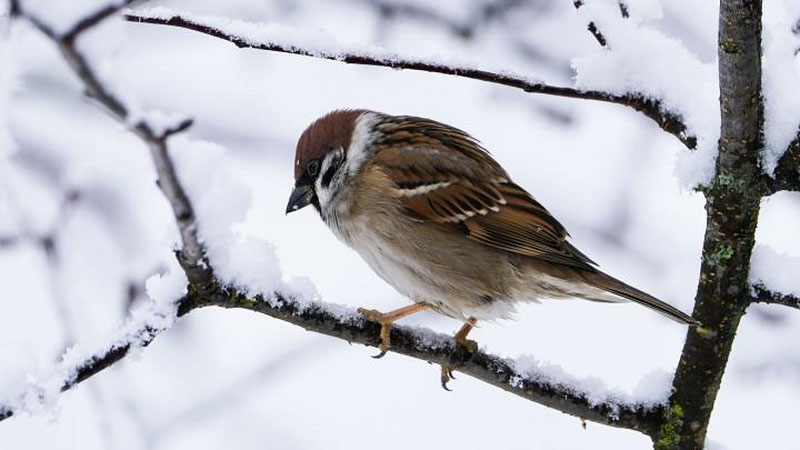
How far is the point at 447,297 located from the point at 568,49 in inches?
69.1

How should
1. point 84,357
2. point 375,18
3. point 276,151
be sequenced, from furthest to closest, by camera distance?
1. point 276,151
2. point 375,18
3. point 84,357

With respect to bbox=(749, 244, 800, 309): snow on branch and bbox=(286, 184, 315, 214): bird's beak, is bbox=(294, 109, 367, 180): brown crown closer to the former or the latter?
bbox=(286, 184, 315, 214): bird's beak

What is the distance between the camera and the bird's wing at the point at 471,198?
360 cm

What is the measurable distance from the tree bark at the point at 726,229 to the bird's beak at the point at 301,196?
63.0 inches

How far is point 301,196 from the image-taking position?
12.2 feet

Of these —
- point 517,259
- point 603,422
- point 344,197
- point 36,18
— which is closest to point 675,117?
point 603,422

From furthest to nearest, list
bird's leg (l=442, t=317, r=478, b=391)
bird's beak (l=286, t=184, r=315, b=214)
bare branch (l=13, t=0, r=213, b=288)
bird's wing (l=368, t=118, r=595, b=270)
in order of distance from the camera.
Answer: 1. bird's beak (l=286, t=184, r=315, b=214)
2. bird's wing (l=368, t=118, r=595, b=270)
3. bird's leg (l=442, t=317, r=478, b=391)
4. bare branch (l=13, t=0, r=213, b=288)

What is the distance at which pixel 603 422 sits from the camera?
2533mm

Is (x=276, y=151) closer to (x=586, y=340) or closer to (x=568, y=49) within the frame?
(x=568, y=49)

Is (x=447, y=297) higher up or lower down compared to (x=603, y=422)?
higher up

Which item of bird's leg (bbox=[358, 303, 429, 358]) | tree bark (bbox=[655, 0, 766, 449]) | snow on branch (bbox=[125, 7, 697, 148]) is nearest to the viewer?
tree bark (bbox=[655, 0, 766, 449])

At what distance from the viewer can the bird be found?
3.49m

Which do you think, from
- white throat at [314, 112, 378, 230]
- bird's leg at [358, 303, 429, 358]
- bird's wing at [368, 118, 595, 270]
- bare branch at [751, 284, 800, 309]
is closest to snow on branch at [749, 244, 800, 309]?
bare branch at [751, 284, 800, 309]

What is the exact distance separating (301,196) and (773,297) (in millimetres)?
1817
